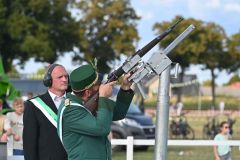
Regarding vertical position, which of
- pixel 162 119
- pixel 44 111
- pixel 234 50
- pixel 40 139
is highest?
pixel 234 50

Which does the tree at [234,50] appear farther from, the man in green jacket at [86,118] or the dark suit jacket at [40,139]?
the man in green jacket at [86,118]

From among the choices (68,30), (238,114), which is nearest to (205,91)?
(68,30)

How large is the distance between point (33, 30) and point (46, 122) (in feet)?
158

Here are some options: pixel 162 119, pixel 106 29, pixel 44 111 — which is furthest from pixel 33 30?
pixel 162 119

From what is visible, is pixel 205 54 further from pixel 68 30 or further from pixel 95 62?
pixel 95 62

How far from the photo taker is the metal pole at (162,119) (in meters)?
5.61

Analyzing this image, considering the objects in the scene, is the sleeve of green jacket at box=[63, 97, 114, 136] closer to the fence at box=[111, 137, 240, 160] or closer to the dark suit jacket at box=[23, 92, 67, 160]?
the dark suit jacket at box=[23, 92, 67, 160]

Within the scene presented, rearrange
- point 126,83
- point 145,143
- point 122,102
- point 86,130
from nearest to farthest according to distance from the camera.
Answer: point 86,130 → point 126,83 → point 122,102 → point 145,143

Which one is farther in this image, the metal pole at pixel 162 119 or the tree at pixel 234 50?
the tree at pixel 234 50

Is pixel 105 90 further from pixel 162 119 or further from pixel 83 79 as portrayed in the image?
pixel 162 119

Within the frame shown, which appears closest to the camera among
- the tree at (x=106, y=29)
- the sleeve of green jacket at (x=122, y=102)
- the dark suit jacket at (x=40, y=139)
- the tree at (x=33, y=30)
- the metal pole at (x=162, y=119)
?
A: the sleeve of green jacket at (x=122, y=102)

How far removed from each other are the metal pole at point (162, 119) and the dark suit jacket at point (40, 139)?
80 cm

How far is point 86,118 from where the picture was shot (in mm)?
4727

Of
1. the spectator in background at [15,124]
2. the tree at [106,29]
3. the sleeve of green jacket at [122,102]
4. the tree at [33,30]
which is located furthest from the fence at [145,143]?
the tree at [106,29]
